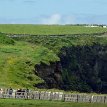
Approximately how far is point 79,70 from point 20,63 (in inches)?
1304

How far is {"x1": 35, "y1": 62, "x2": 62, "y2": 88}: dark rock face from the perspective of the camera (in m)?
89.9

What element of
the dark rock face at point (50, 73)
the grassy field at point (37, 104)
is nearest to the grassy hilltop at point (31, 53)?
the dark rock face at point (50, 73)

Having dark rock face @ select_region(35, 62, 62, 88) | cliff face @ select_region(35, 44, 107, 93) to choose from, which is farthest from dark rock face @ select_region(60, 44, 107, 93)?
dark rock face @ select_region(35, 62, 62, 88)

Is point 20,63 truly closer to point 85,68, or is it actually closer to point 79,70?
point 79,70

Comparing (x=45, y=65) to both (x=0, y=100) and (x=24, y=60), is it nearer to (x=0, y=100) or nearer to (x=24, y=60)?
(x=24, y=60)

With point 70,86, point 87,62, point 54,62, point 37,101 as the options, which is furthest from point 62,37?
→ point 37,101

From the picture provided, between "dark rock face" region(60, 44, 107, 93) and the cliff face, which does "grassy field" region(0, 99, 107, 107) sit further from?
"dark rock face" region(60, 44, 107, 93)

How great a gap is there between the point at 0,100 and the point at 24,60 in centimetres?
2176

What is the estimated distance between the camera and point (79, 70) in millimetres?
115750

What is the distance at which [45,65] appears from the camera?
9069 centimetres

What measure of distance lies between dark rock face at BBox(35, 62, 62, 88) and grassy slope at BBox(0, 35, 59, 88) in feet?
3.23

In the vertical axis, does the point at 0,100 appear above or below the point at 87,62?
below

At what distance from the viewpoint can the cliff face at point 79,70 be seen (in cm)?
9476

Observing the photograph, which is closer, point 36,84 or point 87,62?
point 36,84
